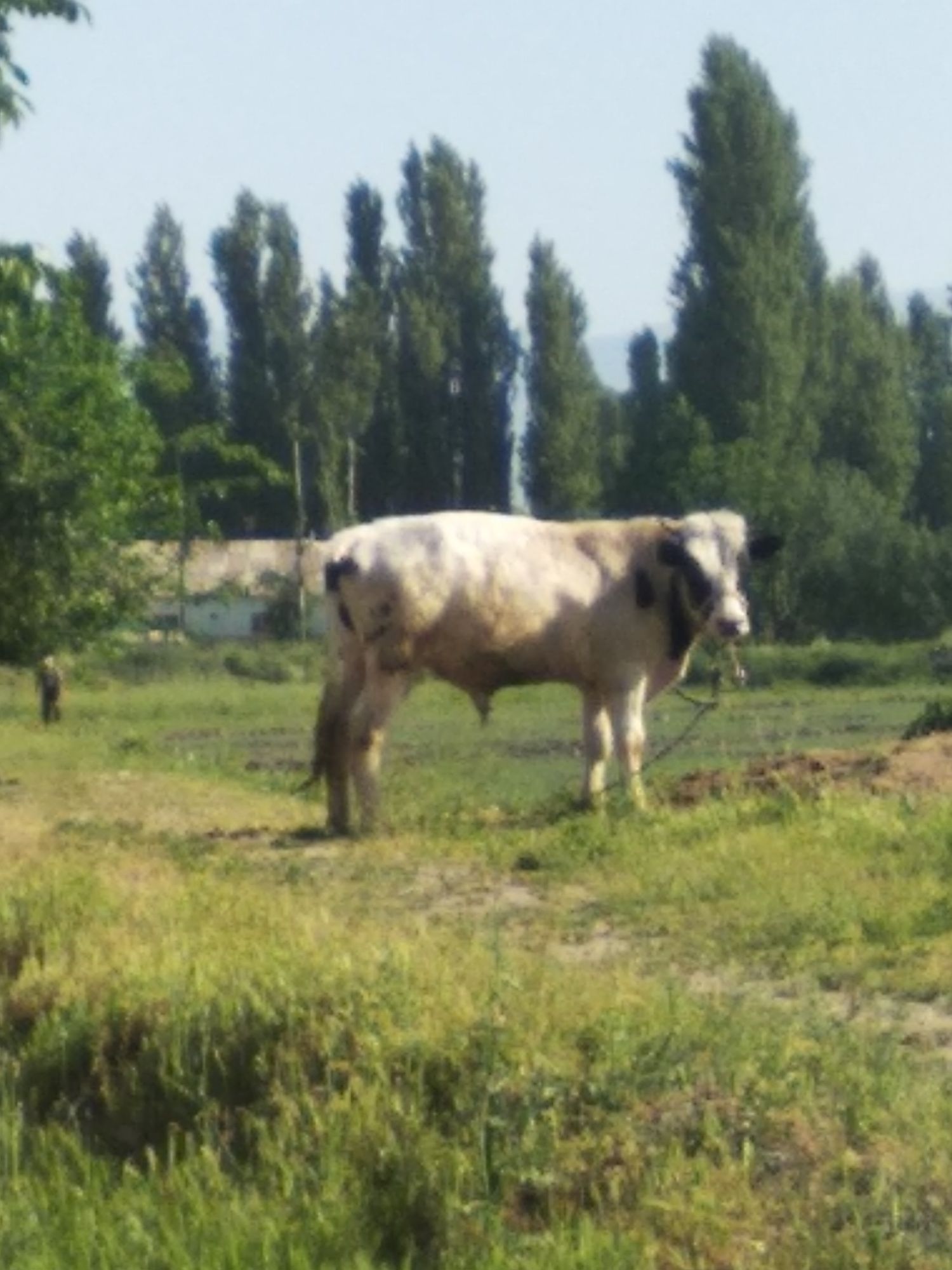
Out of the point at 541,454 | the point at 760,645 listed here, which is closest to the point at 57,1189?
the point at 760,645

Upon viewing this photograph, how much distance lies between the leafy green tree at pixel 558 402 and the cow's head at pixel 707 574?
51882 millimetres

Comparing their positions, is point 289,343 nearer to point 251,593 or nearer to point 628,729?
point 251,593

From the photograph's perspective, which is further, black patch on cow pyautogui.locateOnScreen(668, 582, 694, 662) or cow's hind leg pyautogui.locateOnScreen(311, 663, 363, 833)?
black patch on cow pyautogui.locateOnScreen(668, 582, 694, 662)

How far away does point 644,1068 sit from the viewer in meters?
9.44

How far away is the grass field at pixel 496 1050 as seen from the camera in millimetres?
8820

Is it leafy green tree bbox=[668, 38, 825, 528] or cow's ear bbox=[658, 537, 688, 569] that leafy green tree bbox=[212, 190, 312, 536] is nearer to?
leafy green tree bbox=[668, 38, 825, 528]

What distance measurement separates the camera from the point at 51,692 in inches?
1667

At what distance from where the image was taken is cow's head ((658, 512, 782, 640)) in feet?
64.6

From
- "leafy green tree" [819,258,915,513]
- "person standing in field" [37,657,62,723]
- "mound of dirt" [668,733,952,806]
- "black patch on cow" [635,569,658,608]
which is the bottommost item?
"mound of dirt" [668,733,952,806]

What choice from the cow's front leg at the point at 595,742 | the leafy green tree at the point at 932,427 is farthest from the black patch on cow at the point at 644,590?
the leafy green tree at the point at 932,427

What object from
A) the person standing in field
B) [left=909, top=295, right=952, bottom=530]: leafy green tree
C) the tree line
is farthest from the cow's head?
[left=909, top=295, right=952, bottom=530]: leafy green tree

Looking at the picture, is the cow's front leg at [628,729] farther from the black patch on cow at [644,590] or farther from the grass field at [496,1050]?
the grass field at [496,1050]

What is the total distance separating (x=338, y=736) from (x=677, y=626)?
7.54 ft

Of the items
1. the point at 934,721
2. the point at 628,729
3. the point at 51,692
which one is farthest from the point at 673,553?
the point at 51,692
